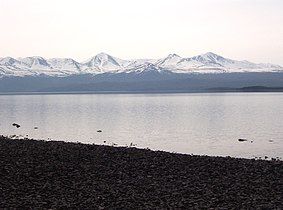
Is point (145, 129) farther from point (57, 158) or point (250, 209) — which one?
point (250, 209)

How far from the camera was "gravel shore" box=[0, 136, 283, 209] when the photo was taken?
60.1ft

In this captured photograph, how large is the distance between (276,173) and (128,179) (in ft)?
27.0

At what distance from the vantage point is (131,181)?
2258 cm

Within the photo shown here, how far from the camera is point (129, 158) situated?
2945cm

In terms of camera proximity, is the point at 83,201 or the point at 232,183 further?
the point at 232,183

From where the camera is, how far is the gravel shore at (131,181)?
60.1 feet

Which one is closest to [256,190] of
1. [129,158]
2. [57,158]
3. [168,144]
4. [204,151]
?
[129,158]

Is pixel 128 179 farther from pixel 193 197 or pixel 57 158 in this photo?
pixel 57 158

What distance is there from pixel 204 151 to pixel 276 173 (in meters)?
20.1

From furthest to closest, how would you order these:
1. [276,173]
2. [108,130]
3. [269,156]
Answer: [108,130]
[269,156]
[276,173]

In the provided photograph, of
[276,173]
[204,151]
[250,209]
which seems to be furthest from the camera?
[204,151]

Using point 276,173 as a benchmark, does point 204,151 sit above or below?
below

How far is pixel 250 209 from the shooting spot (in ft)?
57.3

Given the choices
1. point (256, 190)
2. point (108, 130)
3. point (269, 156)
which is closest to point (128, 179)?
point (256, 190)
